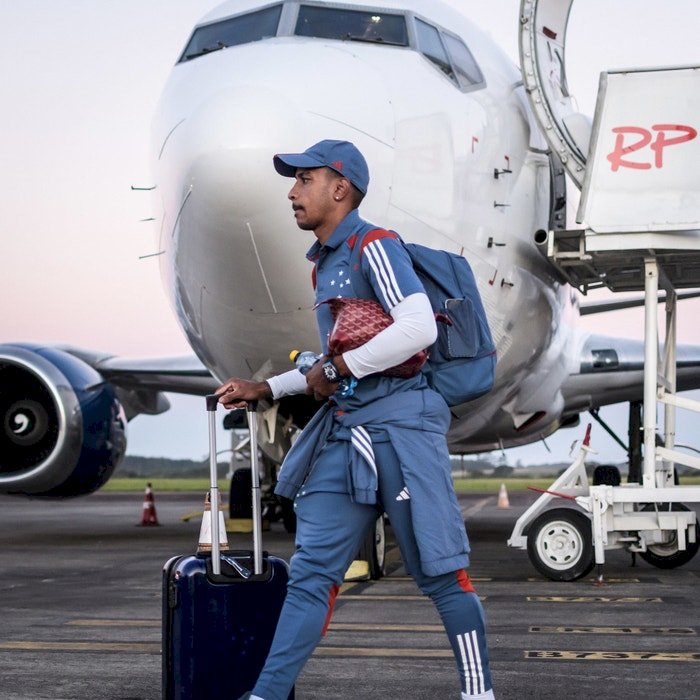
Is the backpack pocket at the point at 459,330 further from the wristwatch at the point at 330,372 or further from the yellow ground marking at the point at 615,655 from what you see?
the yellow ground marking at the point at 615,655

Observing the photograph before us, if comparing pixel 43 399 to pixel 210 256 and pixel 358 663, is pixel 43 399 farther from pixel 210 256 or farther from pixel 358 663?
pixel 358 663

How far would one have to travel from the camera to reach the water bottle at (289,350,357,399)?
3299 millimetres

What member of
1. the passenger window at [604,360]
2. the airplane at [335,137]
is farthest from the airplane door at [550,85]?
the passenger window at [604,360]

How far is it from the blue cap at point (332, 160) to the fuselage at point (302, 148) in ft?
8.96

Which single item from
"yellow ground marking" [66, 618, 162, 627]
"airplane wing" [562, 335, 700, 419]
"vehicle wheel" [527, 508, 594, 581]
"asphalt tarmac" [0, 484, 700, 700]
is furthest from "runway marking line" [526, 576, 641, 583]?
"airplane wing" [562, 335, 700, 419]

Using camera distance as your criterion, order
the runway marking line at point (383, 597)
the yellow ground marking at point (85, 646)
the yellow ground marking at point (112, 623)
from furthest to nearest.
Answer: the runway marking line at point (383, 597) → the yellow ground marking at point (112, 623) → the yellow ground marking at point (85, 646)

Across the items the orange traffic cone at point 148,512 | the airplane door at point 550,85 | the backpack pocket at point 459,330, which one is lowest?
the orange traffic cone at point 148,512

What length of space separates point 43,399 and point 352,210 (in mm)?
9803

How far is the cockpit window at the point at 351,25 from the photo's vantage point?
7.34m

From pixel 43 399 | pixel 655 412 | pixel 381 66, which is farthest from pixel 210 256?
pixel 43 399

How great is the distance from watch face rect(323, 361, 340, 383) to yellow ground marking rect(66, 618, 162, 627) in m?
3.03

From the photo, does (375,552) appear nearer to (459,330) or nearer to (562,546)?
(562,546)

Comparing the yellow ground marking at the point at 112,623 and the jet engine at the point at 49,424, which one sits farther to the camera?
the jet engine at the point at 49,424

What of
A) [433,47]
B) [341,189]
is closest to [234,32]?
[433,47]
